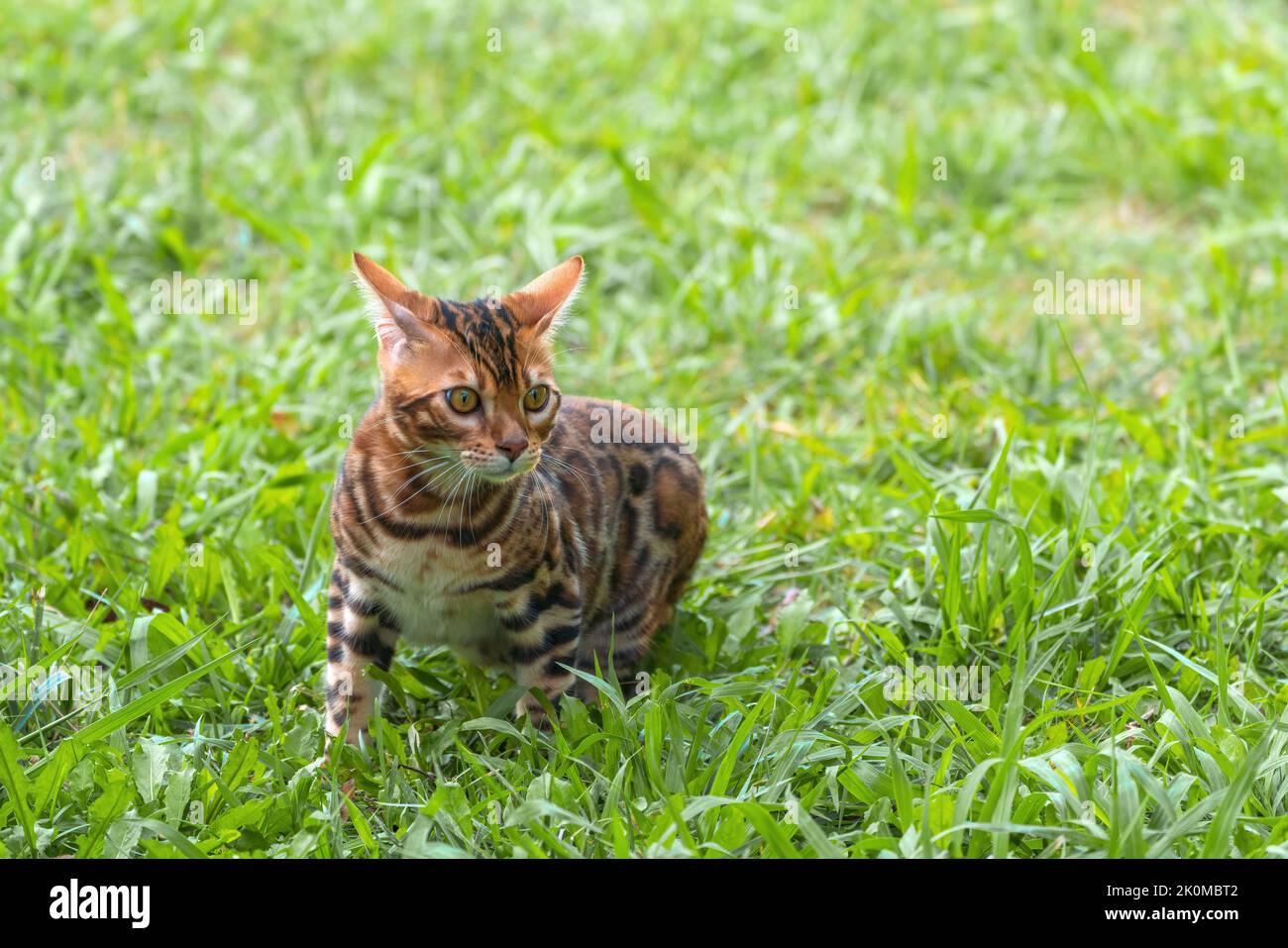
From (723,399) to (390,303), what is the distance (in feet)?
8.16

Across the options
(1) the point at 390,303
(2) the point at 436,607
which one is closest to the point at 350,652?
(2) the point at 436,607

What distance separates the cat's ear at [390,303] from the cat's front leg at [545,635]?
722 mm

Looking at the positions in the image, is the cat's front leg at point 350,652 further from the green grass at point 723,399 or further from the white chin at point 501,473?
the white chin at point 501,473

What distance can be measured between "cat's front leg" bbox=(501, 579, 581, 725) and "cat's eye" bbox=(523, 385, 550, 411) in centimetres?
47

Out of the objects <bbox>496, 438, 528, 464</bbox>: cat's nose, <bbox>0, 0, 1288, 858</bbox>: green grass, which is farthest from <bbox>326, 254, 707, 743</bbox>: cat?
<bbox>0, 0, 1288, 858</bbox>: green grass

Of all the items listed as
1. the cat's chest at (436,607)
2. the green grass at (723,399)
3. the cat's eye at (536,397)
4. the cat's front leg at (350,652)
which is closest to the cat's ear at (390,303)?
the cat's eye at (536,397)

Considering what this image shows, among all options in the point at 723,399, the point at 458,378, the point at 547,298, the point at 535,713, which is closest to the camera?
the point at 458,378

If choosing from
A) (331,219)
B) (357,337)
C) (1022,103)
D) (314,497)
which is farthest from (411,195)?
(1022,103)

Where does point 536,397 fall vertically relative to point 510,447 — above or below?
above

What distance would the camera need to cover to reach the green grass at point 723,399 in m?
Result: 3.27

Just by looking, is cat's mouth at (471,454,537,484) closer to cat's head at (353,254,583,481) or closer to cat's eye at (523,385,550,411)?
cat's head at (353,254,583,481)

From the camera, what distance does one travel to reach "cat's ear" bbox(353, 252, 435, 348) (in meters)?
3.29

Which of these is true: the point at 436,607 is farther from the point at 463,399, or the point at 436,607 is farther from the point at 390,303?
the point at 390,303

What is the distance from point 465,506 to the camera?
3.45 metres
